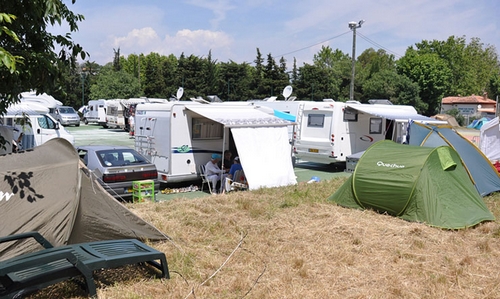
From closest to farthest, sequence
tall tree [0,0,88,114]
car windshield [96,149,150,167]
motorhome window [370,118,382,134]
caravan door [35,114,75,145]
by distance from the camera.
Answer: tall tree [0,0,88,114] < car windshield [96,149,150,167] < motorhome window [370,118,382,134] < caravan door [35,114,75,145]

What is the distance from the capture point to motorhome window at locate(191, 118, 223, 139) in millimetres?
11820

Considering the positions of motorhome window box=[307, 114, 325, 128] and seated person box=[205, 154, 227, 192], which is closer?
seated person box=[205, 154, 227, 192]

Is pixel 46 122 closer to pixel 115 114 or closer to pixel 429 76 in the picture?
pixel 115 114

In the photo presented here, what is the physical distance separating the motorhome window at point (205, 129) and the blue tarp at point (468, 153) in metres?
5.57

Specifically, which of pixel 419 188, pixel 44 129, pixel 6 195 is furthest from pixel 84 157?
pixel 44 129

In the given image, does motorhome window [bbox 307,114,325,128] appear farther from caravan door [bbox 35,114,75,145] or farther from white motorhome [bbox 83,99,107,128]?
white motorhome [bbox 83,99,107,128]

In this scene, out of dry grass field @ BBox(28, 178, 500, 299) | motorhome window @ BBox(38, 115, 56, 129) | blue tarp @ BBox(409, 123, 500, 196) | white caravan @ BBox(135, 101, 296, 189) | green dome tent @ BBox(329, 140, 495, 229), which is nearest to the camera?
dry grass field @ BBox(28, 178, 500, 299)

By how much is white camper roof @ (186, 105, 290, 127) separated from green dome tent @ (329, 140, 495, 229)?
3.52 meters

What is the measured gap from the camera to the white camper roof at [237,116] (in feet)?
37.2

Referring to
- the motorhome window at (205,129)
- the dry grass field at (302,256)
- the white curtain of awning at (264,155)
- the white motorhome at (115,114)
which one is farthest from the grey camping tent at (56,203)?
the white motorhome at (115,114)

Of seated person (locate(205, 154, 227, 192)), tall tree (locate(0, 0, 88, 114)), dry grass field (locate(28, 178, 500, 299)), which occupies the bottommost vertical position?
dry grass field (locate(28, 178, 500, 299))

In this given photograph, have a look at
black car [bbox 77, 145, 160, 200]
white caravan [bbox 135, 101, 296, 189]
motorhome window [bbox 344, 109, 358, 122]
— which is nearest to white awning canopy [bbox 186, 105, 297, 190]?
white caravan [bbox 135, 101, 296, 189]

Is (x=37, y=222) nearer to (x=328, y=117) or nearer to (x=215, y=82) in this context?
(x=328, y=117)

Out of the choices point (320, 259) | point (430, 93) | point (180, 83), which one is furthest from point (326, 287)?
point (430, 93)
